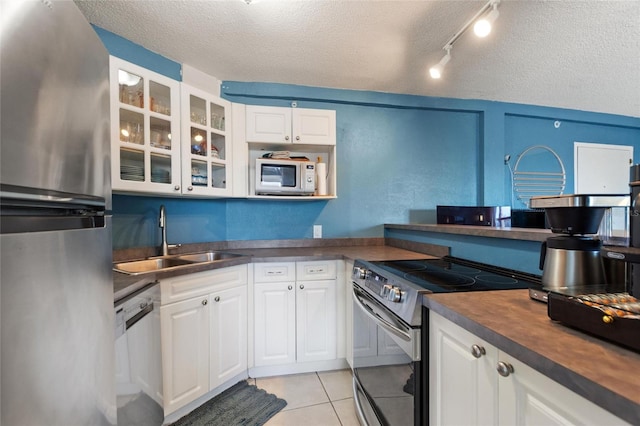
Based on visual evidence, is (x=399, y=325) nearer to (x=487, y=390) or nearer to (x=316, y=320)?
(x=487, y=390)

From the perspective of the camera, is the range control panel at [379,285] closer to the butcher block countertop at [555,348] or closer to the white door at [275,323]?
the butcher block countertop at [555,348]

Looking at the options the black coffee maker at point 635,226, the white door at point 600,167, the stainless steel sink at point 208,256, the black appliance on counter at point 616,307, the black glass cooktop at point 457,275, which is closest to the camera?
the black appliance on counter at point 616,307

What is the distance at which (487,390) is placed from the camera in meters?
0.76

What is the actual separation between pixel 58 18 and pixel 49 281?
568 millimetres

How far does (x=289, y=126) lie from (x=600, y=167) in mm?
3878

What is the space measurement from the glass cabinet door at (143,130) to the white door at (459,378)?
5.87ft

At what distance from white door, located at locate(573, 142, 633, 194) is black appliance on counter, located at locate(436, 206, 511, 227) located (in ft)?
5.98

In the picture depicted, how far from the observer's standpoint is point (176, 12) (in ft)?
5.31

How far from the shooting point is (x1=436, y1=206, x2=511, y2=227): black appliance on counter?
7.39ft

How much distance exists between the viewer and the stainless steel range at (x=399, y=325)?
1.03m

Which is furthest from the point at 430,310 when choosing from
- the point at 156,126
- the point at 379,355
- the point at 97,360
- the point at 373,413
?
the point at 156,126

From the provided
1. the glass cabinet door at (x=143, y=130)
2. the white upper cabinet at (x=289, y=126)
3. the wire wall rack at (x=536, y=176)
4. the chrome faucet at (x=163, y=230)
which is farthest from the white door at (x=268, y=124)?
the wire wall rack at (x=536, y=176)

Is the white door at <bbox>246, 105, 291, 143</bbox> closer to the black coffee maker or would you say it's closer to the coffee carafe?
the coffee carafe

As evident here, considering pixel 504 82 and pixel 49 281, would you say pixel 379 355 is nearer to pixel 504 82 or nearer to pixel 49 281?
pixel 49 281
